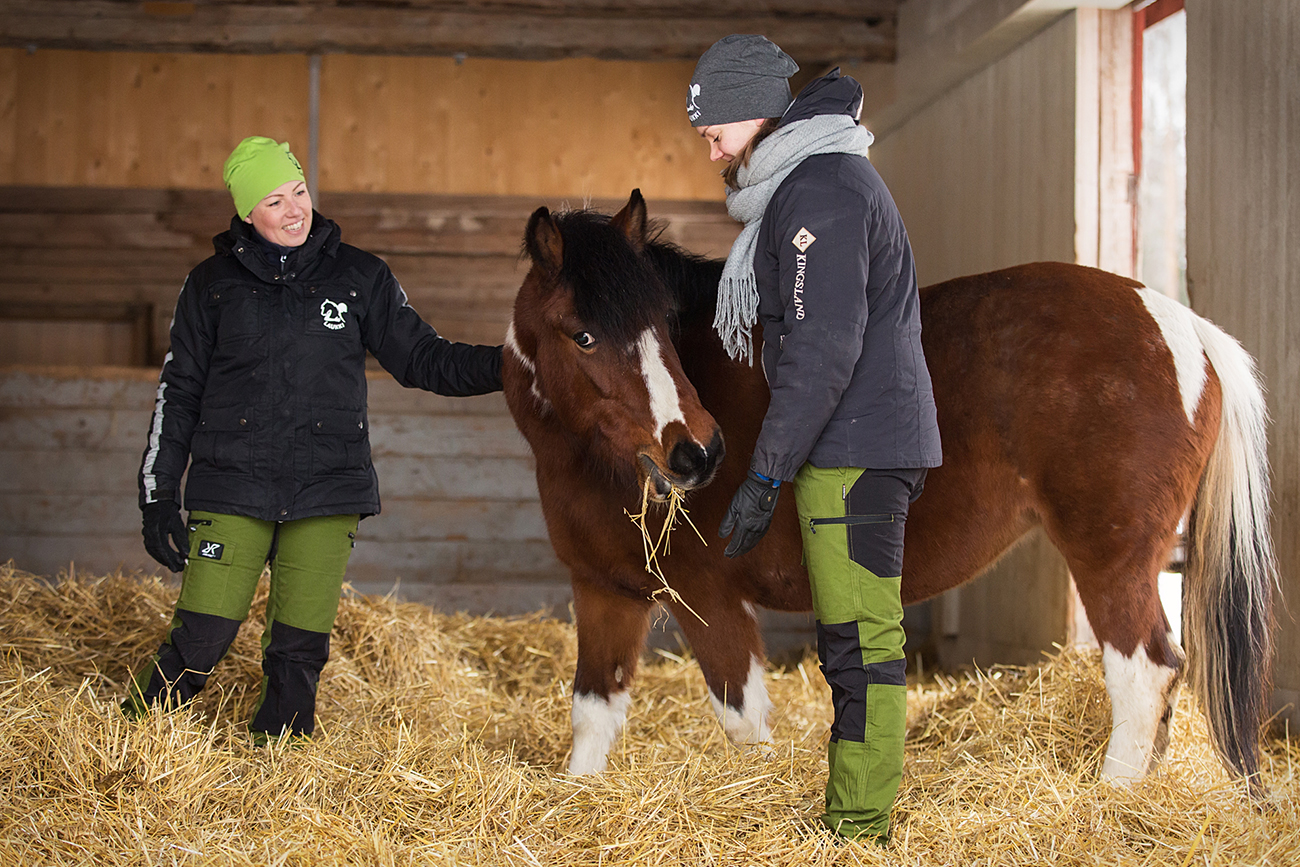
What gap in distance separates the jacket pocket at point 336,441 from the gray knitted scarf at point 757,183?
3.71ft

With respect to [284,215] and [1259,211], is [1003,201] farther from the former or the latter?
[284,215]

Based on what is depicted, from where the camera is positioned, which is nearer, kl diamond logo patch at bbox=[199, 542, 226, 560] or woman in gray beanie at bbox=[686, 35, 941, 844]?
woman in gray beanie at bbox=[686, 35, 941, 844]

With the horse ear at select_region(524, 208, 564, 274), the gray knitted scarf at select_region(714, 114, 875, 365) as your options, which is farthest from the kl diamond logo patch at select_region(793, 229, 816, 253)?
the horse ear at select_region(524, 208, 564, 274)

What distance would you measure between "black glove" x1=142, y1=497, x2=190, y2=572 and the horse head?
3.37 feet

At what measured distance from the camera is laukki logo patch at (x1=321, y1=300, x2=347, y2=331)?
2980mm

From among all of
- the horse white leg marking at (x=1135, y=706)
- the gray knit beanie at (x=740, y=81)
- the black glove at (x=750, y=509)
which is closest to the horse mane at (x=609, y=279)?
the gray knit beanie at (x=740, y=81)

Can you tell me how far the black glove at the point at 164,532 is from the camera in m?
2.77

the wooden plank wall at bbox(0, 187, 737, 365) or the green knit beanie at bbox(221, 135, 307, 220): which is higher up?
the wooden plank wall at bbox(0, 187, 737, 365)

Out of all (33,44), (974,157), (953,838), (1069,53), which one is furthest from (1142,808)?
(33,44)

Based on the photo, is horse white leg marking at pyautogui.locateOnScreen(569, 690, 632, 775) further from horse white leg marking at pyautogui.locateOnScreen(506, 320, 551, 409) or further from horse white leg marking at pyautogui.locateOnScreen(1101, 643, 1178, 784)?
horse white leg marking at pyautogui.locateOnScreen(1101, 643, 1178, 784)

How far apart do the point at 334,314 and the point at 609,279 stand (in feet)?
2.97

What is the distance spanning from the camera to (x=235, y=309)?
2.90 metres

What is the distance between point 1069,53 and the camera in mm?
4254

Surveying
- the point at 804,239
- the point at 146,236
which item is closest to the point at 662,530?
the point at 804,239
